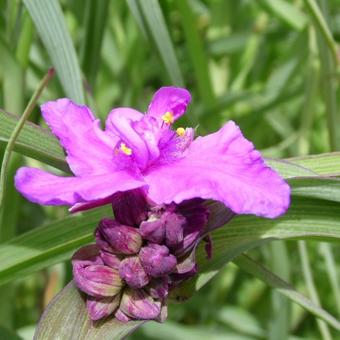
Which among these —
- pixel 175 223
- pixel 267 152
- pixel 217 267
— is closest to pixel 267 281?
pixel 217 267

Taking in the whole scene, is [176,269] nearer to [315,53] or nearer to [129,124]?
[129,124]

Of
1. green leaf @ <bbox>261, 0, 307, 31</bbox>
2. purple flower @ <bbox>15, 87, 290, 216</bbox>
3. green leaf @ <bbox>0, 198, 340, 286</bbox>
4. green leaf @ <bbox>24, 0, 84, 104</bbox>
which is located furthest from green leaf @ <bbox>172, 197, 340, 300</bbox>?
green leaf @ <bbox>261, 0, 307, 31</bbox>

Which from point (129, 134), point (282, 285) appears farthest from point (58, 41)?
point (282, 285)

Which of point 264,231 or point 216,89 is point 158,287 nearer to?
point 264,231

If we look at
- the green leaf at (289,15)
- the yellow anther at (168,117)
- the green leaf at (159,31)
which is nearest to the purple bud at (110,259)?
the yellow anther at (168,117)

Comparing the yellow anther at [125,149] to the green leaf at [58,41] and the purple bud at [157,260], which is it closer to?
the purple bud at [157,260]

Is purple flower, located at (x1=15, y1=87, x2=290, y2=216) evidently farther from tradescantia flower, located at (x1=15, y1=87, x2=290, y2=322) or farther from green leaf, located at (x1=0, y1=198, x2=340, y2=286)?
green leaf, located at (x1=0, y1=198, x2=340, y2=286)
